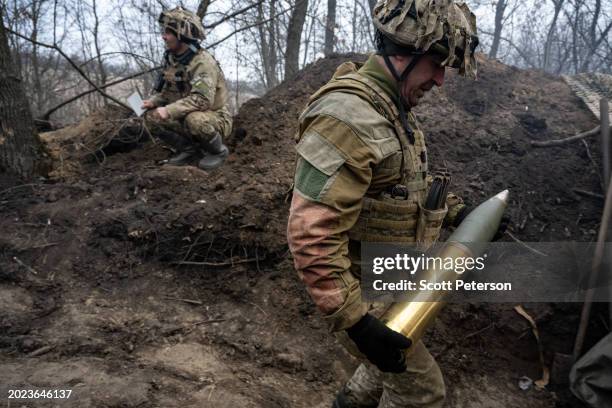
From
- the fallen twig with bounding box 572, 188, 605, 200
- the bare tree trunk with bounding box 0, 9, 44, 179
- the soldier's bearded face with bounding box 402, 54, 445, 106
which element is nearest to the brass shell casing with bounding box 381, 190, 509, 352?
the soldier's bearded face with bounding box 402, 54, 445, 106

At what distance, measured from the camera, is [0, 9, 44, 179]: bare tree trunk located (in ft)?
14.6

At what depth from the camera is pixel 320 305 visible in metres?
1.48

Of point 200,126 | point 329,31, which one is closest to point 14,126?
point 200,126

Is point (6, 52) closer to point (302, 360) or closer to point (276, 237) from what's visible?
point (276, 237)

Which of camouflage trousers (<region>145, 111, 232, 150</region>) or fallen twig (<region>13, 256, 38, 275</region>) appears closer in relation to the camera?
fallen twig (<region>13, 256, 38, 275</region>)

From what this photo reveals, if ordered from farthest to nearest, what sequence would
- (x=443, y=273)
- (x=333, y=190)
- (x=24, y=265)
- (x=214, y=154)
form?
(x=214, y=154) < (x=24, y=265) < (x=443, y=273) < (x=333, y=190)

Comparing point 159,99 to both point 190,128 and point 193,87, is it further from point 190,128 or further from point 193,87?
point 190,128

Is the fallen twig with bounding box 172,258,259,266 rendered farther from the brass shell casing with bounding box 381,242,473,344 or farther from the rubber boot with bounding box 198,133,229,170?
the brass shell casing with bounding box 381,242,473,344

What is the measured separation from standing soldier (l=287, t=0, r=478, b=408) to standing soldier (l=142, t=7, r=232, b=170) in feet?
10.5

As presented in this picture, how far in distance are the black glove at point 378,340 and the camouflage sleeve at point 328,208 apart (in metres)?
0.04

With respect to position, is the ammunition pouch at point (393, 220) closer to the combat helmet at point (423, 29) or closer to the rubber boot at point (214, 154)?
the combat helmet at point (423, 29)

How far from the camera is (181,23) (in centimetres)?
470

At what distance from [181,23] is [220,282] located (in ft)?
10.2

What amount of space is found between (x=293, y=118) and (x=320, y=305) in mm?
4169
